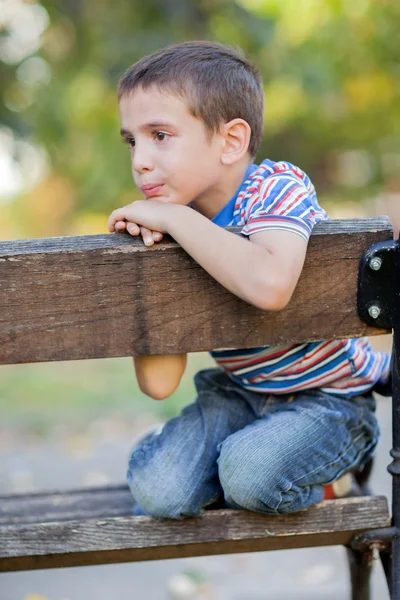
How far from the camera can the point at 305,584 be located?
3.31 meters

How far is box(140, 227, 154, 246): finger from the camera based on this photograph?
64.5 inches

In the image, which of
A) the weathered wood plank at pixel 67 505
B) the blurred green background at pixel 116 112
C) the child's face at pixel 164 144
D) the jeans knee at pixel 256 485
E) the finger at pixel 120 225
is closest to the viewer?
the finger at pixel 120 225

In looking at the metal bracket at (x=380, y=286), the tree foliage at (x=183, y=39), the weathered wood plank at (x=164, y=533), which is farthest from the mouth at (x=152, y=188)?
the tree foliage at (x=183, y=39)

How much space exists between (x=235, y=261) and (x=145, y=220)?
0.67 ft

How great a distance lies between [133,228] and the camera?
170cm

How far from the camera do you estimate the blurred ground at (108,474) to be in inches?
128

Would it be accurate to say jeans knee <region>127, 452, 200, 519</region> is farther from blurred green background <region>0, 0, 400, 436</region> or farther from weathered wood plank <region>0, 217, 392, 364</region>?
blurred green background <region>0, 0, 400, 436</region>

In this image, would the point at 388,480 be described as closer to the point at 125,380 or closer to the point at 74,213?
the point at 125,380

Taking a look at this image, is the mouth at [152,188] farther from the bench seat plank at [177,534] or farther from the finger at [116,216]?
the bench seat plank at [177,534]

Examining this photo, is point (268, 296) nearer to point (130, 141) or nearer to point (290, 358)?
point (290, 358)

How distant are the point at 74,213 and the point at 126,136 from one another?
15159 millimetres

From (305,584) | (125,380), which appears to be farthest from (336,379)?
(125,380)

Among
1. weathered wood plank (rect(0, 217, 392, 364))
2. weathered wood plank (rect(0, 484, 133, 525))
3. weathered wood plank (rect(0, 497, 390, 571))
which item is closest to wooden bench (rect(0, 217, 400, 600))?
weathered wood plank (rect(0, 217, 392, 364))

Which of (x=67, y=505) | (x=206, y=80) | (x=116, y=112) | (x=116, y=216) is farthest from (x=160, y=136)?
(x=116, y=112)
